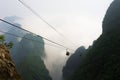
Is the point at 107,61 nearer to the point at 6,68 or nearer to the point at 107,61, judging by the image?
the point at 107,61

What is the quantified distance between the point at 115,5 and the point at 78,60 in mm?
59461

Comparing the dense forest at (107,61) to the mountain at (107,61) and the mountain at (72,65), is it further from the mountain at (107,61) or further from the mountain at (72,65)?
the mountain at (72,65)

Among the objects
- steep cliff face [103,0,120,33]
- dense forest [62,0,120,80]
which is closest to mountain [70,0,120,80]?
dense forest [62,0,120,80]

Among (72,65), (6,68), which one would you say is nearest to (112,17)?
(72,65)

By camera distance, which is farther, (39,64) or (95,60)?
(39,64)

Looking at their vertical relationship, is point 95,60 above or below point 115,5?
below

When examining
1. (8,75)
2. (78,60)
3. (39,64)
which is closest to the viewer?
(8,75)

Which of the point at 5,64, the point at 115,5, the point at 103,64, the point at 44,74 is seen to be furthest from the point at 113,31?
the point at 44,74

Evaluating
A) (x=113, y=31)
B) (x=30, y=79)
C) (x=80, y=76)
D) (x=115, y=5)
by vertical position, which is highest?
(x=115, y=5)

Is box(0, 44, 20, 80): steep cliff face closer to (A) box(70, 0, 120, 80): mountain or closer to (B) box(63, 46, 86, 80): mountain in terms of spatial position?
(A) box(70, 0, 120, 80): mountain

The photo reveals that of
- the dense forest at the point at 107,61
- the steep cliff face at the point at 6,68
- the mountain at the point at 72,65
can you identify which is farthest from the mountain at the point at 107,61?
the mountain at the point at 72,65

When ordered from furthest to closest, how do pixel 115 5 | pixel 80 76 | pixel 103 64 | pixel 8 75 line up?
pixel 115 5 → pixel 80 76 → pixel 103 64 → pixel 8 75

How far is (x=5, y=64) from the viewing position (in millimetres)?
37219

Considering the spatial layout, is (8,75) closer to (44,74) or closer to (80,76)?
(80,76)
